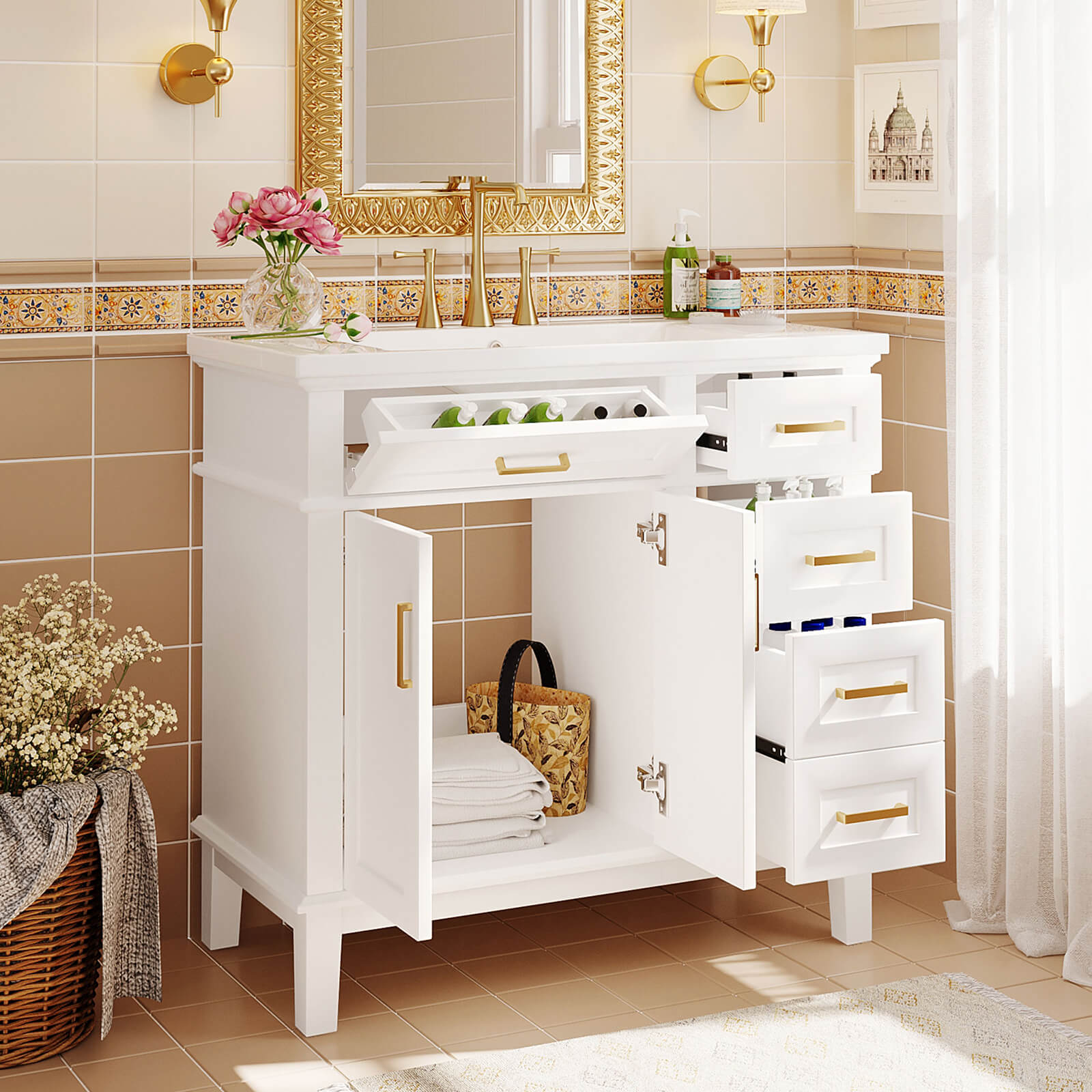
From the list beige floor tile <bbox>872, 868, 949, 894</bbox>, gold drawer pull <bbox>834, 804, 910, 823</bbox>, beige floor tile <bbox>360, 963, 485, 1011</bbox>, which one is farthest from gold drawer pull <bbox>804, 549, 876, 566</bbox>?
beige floor tile <bbox>360, 963, 485, 1011</bbox>

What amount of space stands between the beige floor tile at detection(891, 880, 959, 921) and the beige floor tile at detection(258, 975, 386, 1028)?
3.45 ft

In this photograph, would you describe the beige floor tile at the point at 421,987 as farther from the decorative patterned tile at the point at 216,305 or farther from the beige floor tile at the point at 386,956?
the decorative patterned tile at the point at 216,305

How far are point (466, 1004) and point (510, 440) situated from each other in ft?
2.98

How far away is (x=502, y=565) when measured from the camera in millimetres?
3135

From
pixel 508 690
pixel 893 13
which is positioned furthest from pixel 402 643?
pixel 893 13

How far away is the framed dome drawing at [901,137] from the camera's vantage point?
3.14 metres

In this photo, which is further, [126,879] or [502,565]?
[502,565]

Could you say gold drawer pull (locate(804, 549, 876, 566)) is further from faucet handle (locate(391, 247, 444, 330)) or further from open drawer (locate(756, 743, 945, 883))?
faucet handle (locate(391, 247, 444, 330))

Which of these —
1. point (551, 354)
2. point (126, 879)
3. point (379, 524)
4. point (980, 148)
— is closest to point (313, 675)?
point (379, 524)

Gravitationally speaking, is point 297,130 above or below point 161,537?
above

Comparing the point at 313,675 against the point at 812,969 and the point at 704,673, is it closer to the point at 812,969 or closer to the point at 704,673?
the point at 704,673

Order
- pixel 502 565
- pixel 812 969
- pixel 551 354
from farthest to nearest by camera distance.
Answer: pixel 502 565
pixel 812 969
pixel 551 354

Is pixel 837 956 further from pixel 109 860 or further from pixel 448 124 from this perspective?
pixel 448 124

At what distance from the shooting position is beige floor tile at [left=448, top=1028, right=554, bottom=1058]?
2490 mm
